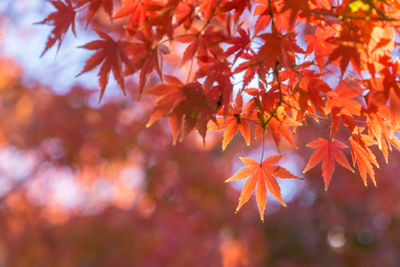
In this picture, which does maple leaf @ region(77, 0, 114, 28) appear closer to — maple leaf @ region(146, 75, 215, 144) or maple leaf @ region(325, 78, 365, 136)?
maple leaf @ region(146, 75, 215, 144)

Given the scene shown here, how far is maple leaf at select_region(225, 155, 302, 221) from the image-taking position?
1060mm

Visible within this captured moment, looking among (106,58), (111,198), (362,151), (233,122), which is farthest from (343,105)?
(111,198)

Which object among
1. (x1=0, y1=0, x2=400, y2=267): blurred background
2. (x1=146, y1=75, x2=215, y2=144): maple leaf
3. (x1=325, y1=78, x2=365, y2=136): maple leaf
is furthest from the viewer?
(x1=0, y1=0, x2=400, y2=267): blurred background

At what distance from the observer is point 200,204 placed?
4258 mm

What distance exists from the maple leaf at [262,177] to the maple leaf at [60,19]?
2.06ft

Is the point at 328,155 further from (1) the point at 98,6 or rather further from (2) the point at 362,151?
(1) the point at 98,6

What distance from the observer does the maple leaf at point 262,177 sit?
106 centimetres

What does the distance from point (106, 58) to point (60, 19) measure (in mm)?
201

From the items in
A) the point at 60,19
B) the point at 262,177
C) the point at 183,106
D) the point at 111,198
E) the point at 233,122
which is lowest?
the point at 111,198

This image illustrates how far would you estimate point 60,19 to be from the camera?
1.01 m

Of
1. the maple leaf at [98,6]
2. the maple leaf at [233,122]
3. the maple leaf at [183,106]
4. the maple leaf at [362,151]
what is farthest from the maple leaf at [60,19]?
the maple leaf at [362,151]

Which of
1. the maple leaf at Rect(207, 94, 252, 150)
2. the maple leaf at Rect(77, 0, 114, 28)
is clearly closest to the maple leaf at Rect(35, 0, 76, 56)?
the maple leaf at Rect(77, 0, 114, 28)

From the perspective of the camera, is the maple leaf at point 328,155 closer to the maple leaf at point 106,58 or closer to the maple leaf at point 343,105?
the maple leaf at point 343,105

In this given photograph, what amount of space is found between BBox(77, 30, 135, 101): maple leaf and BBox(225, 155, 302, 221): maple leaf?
1.45 feet
